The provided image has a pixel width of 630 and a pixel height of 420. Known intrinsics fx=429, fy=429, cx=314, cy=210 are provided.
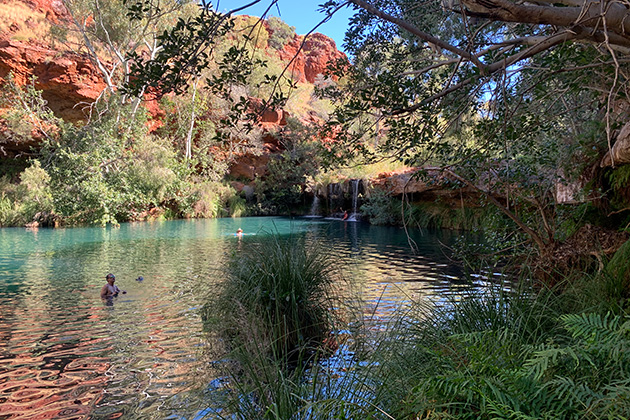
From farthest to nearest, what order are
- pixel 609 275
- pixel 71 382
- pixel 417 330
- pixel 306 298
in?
pixel 306 298
pixel 71 382
pixel 609 275
pixel 417 330

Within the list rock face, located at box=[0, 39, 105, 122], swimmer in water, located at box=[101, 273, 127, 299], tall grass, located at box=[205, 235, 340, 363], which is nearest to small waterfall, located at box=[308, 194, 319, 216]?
rock face, located at box=[0, 39, 105, 122]

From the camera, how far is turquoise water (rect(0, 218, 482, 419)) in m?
3.59

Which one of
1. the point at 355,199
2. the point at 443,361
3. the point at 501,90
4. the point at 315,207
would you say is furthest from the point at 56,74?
the point at 443,361

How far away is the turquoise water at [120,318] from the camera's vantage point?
3.59 m

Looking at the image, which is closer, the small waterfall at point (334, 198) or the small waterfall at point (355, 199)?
the small waterfall at point (355, 199)

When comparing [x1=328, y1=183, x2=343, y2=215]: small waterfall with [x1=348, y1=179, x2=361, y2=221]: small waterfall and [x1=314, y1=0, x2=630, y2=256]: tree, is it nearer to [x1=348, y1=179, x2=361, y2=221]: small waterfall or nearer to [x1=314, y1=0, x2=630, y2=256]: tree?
[x1=348, y1=179, x2=361, y2=221]: small waterfall

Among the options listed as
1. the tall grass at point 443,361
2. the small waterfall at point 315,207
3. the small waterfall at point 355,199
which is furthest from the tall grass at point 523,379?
the small waterfall at point 315,207

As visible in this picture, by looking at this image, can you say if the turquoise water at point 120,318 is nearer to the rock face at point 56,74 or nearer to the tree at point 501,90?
the tree at point 501,90

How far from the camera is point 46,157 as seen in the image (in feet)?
72.6

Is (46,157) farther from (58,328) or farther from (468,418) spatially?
(468,418)

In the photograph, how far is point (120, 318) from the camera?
6.04 meters

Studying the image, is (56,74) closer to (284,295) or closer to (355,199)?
(355,199)

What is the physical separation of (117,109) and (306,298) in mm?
22840

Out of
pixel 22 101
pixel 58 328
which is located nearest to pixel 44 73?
pixel 22 101
